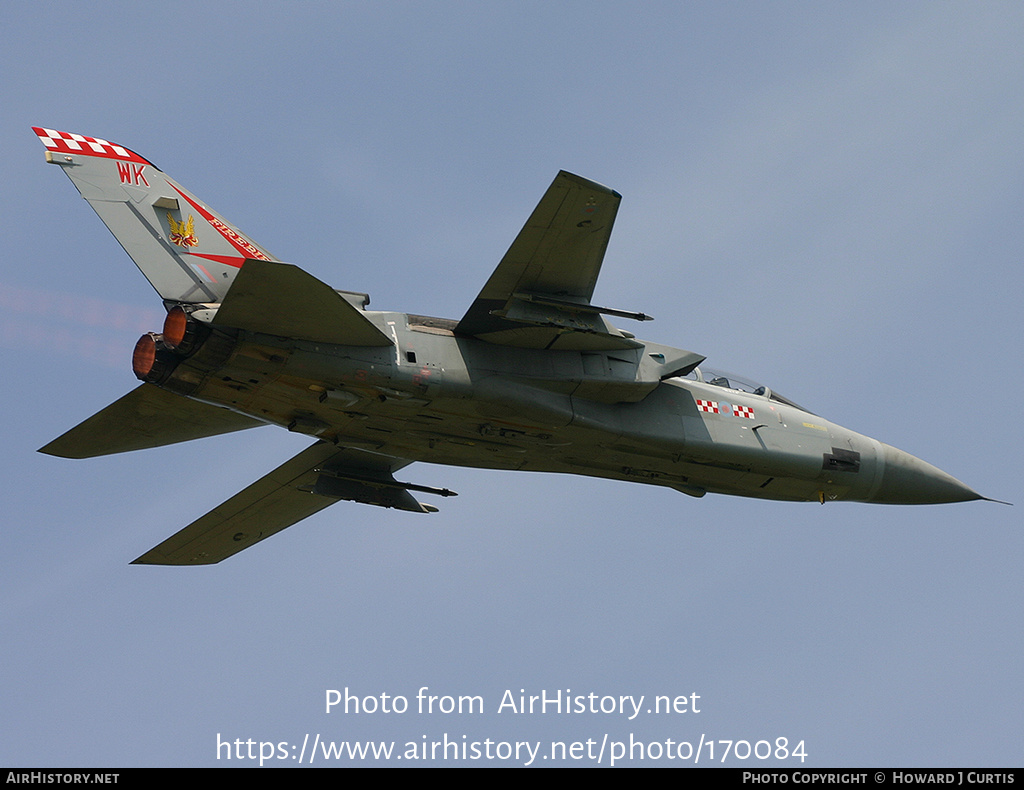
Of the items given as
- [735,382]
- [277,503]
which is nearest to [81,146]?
[277,503]

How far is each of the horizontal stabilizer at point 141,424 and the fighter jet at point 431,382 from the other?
34 mm

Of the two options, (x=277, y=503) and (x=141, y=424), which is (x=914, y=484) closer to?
(x=277, y=503)

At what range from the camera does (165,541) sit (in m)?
23.6

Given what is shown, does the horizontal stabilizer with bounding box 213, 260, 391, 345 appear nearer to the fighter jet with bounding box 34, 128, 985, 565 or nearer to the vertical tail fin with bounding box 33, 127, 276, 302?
the fighter jet with bounding box 34, 128, 985, 565

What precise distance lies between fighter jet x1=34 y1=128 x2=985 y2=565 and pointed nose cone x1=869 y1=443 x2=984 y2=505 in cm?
7

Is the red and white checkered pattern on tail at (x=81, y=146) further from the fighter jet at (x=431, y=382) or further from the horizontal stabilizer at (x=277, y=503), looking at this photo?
the horizontal stabilizer at (x=277, y=503)

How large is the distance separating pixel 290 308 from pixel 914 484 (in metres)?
12.7

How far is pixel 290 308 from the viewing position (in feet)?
55.9

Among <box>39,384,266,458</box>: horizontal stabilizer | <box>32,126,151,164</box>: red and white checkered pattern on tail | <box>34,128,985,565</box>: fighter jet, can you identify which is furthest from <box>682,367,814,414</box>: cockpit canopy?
<box>32,126,151,164</box>: red and white checkered pattern on tail

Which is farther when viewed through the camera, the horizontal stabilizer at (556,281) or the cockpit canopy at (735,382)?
the cockpit canopy at (735,382)

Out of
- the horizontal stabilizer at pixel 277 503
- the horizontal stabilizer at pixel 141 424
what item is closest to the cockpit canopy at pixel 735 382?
the horizontal stabilizer at pixel 277 503

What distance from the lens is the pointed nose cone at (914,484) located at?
23.3m

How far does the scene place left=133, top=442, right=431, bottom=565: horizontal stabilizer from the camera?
74.0ft
